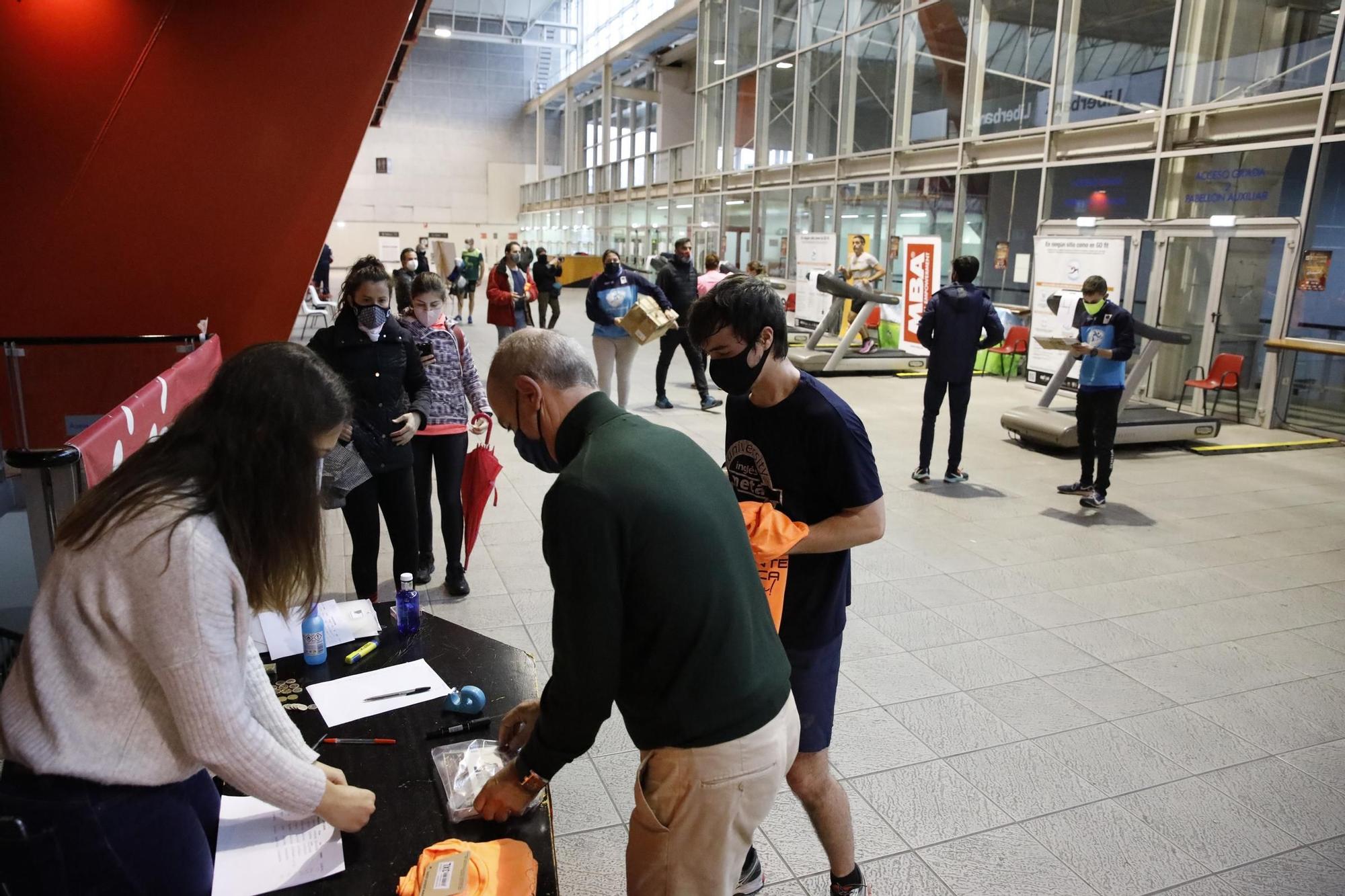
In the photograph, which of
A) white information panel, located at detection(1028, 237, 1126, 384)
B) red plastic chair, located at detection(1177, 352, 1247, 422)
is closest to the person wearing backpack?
white information panel, located at detection(1028, 237, 1126, 384)

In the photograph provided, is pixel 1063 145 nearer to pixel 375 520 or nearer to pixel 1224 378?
pixel 1224 378

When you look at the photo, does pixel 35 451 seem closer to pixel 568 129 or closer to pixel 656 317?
pixel 656 317

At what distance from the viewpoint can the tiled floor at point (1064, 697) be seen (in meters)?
2.57

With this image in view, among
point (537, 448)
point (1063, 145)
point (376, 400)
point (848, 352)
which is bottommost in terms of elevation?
point (848, 352)

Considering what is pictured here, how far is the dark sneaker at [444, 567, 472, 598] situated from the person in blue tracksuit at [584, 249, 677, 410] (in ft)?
12.1

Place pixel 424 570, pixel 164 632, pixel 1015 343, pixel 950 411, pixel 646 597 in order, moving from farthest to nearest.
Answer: pixel 1015 343 → pixel 950 411 → pixel 424 570 → pixel 646 597 → pixel 164 632

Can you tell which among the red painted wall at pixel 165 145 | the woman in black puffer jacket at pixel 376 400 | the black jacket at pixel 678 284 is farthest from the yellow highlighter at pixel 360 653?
the black jacket at pixel 678 284

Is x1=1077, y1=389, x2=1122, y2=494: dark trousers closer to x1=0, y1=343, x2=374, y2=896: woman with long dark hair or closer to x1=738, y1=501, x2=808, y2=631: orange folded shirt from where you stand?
x1=738, y1=501, x2=808, y2=631: orange folded shirt

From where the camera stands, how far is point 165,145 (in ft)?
16.7

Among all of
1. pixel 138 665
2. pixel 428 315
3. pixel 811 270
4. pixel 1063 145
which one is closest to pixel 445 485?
pixel 428 315

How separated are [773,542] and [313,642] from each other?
1.21 m

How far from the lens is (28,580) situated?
13.1 ft

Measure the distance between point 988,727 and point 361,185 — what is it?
35.2 metres

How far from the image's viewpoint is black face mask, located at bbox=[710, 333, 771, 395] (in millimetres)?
2133
